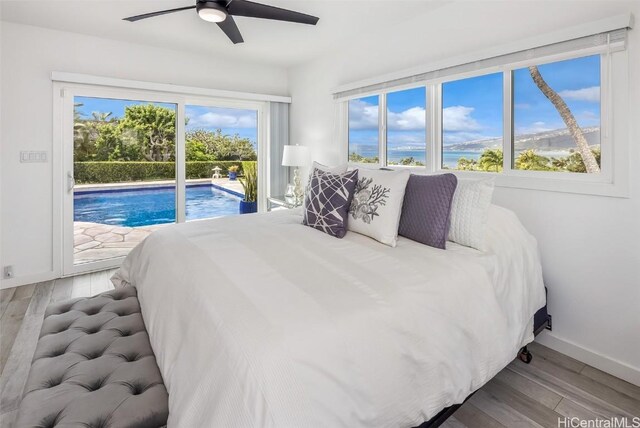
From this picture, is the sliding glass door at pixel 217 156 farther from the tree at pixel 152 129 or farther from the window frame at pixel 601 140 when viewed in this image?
the window frame at pixel 601 140

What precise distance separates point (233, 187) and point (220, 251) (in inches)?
122

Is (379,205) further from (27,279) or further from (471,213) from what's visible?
(27,279)

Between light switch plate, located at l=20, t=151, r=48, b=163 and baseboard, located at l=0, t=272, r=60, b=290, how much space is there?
1.16m

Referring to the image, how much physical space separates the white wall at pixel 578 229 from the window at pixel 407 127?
1.34 feet

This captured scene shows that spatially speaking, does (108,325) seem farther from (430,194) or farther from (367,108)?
(367,108)

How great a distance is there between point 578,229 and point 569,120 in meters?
0.71

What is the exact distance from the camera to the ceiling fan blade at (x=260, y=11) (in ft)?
7.32

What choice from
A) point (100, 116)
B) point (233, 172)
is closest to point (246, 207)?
point (233, 172)

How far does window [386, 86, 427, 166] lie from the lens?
124 inches

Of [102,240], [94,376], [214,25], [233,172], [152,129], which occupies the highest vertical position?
[214,25]

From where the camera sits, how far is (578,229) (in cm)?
213

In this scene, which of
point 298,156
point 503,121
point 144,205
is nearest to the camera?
point 503,121

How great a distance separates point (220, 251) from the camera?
1828 mm

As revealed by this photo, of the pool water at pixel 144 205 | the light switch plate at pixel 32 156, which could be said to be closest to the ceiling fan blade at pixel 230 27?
the pool water at pixel 144 205
